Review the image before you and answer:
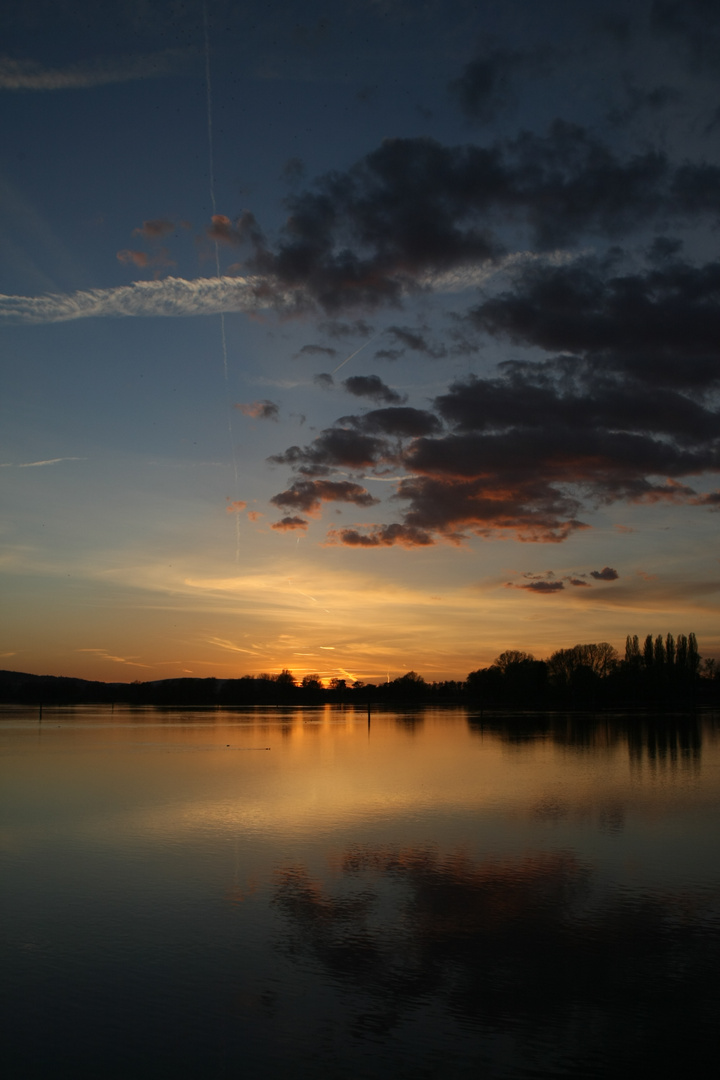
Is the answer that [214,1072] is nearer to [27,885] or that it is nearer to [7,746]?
[27,885]

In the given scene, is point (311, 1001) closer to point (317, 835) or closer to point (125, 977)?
point (125, 977)

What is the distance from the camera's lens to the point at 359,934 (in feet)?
43.7

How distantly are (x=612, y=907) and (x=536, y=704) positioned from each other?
161 m

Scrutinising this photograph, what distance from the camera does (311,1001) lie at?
35.2 ft

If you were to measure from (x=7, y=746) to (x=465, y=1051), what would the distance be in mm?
51446

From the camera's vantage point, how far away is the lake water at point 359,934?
31.0ft

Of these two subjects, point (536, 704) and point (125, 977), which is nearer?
point (125, 977)

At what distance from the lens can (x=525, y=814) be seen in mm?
25125

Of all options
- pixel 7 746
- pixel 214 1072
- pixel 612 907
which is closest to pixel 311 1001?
pixel 214 1072

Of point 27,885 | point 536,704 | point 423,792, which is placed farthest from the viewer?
point 536,704

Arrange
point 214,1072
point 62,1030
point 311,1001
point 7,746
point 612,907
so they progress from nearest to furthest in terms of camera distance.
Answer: point 214,1072, point 62,1030, point 311,1001, point 612,907, point 7,746

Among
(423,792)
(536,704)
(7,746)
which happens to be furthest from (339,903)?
(536,704)

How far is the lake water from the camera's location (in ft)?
31.0

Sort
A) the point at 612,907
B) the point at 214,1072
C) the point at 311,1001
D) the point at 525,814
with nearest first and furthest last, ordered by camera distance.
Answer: the point at 214,1072 → the point at 311,1001 → the point at 612,907 → the point at 525,814
